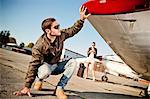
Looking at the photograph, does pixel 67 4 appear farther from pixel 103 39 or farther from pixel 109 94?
pixel 109 94

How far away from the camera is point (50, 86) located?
2273 millimetres

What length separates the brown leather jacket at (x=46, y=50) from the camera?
81.8 inches

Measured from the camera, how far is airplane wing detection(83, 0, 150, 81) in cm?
200

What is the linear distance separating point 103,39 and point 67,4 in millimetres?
358

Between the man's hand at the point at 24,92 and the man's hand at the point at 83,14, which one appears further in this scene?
the man's hand at the point at 83,14

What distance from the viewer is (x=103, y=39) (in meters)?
2.32

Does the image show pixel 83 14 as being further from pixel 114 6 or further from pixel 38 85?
pixel 38 85

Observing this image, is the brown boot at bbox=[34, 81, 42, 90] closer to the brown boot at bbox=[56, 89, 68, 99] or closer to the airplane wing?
the brown boot at bbox=[56, 89, 68, 99]

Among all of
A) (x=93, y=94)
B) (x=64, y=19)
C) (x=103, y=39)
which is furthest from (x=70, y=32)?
(x=93, y=94)

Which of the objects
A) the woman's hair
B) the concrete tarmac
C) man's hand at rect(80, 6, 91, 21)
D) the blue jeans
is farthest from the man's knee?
man's hand at rect(80, 6, 91, 21)

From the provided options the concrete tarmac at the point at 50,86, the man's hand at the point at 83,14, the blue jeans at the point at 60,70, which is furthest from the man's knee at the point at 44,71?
the man's hand at the point at 83,14

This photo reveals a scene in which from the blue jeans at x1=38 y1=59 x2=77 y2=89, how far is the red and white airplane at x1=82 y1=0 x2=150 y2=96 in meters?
0.31

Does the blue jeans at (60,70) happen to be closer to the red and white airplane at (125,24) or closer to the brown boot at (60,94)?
the brown boot at (60,94)

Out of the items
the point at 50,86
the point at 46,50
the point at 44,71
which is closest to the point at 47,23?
the point at 46,50
